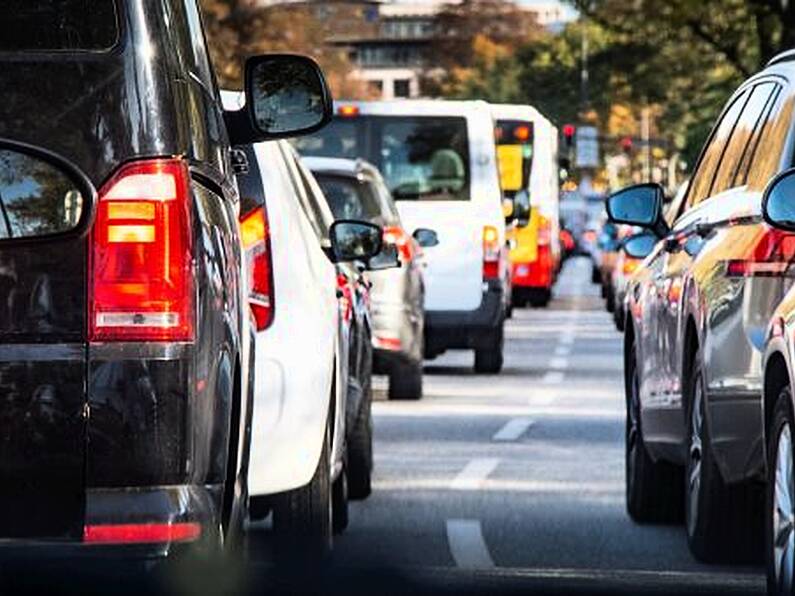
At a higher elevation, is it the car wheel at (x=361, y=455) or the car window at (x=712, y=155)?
the car window at (x=712, y=155)

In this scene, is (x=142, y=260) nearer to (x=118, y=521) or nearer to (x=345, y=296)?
(x=118, y=521)

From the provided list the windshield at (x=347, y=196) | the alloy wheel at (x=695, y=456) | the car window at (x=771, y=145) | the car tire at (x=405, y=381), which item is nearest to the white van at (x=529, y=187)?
the car tire at (x=405, y=381)

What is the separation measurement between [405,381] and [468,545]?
10.2m

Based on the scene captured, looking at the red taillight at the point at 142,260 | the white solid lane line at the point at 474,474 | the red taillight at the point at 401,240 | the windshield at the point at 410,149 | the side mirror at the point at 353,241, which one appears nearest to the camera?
the red taillight at the point at 142,260

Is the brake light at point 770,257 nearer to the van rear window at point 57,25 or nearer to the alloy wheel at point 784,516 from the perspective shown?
the alloy wheel at point 784,516

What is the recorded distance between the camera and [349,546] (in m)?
11.9

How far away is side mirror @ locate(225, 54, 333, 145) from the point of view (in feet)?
27.1

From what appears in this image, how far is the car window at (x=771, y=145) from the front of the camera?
10.2m

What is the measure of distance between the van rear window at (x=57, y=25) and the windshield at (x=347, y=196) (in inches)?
506

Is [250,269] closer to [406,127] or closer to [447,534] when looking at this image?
Result: [447,534]

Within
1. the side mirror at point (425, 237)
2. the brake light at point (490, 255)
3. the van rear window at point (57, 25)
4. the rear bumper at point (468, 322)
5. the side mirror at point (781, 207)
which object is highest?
the van rear window at point (57, 25)

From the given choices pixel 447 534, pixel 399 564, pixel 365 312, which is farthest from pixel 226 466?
pixel 365 312

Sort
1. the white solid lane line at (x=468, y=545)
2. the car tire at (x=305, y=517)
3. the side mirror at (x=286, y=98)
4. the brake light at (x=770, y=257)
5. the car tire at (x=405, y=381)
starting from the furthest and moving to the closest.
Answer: the car tire at (x=405, y=381) < the white solid lane line at (x=468, y=545) < the car tire at (x=305, y=517) < the brake light at (x=770, y=257) < the side mirror at (x=286, y=98)

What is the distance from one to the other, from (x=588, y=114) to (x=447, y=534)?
122 m
